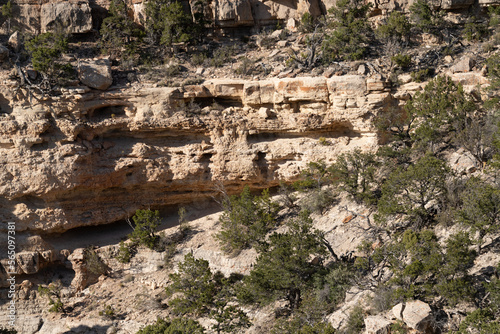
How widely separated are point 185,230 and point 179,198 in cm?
169

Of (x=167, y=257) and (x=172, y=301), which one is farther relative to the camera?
(x=167, y=257)

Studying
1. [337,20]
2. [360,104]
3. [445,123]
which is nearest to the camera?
[445,123]

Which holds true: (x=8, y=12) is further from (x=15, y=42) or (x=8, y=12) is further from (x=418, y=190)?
(x=418, y=190)

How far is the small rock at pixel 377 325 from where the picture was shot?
1432 cm

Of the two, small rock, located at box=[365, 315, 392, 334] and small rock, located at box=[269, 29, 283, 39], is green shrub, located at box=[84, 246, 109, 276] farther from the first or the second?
small rock, located at box=[269, 29, 283, 39]

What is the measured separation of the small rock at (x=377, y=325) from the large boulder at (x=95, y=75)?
51.2 feet

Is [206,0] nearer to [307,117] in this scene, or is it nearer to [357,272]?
[307,117]

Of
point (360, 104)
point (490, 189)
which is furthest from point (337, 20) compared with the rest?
point (490, 189)

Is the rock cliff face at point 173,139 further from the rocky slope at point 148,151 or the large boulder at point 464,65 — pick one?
the large boulder at point 464,65

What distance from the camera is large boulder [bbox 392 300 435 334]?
14.0m

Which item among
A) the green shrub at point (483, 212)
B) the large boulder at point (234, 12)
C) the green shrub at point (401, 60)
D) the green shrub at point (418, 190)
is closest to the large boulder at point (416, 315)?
the green shrub at point (483, 212)

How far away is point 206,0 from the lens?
29.0 metres

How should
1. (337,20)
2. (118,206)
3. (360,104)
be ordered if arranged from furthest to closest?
(337,20) < (118,206) < (360,104)

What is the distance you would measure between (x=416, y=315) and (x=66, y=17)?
22.9 m
